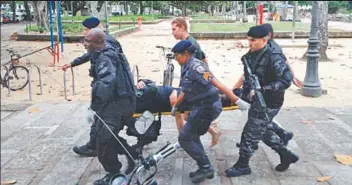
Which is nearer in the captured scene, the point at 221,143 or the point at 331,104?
the point at 221,143

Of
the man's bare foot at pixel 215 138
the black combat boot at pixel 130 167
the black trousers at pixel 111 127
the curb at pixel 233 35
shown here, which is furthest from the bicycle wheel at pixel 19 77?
Result: the curb at pixel 233 35

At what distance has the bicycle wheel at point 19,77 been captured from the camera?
9.45m

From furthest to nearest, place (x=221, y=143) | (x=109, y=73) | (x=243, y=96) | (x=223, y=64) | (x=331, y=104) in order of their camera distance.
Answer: (x=223, y=64) → (x=331, y=104) → (x=221, y=143) → (x=243, y=96) → (x=109, y=73)

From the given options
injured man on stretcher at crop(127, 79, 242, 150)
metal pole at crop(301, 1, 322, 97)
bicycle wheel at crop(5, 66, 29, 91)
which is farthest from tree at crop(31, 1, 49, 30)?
injured man on stretcher at crop(127, 79, 242, 150)

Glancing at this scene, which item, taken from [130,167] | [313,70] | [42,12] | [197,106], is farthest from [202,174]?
[42,12]

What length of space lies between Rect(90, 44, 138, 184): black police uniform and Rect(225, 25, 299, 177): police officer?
1150 mm

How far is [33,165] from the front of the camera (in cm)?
485

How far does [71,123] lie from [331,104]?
444 centimetres

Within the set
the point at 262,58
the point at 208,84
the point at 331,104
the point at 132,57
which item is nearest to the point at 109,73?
the point at 208,84

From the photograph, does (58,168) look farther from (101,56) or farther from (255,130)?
(255,130)

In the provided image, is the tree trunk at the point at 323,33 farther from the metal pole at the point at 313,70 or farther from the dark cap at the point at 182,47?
the dark cap at the point at 182,47

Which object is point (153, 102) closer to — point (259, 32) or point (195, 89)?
point (195, 89)

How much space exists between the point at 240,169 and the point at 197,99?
84 centimetres

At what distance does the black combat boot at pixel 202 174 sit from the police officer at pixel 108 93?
2.37 ft
